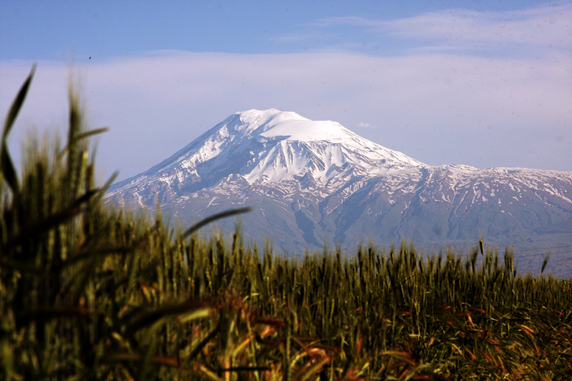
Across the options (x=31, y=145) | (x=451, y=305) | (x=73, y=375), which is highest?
(x=31, y=145)

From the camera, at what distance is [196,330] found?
8.14 ft

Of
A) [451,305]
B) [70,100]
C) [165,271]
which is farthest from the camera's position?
[451,305]

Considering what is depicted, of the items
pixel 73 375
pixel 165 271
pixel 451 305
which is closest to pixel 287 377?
pixel 165 271

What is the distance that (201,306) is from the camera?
4.55 ft

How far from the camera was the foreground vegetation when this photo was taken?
1470 millimetres

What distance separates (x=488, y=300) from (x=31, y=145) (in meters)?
4.85

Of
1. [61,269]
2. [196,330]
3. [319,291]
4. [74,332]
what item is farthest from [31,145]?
[319,291]

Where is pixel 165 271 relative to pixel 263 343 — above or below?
above

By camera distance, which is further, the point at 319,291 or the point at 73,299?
the point at 319,291

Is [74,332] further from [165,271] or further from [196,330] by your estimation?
[196,330]

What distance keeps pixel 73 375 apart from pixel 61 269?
370mm

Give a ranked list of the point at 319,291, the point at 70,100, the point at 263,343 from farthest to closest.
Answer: the point at 319,291 → the point at 263,343 → the point at 70,100

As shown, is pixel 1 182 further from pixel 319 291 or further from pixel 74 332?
pixel 319 291

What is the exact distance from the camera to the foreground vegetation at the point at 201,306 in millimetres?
1470
